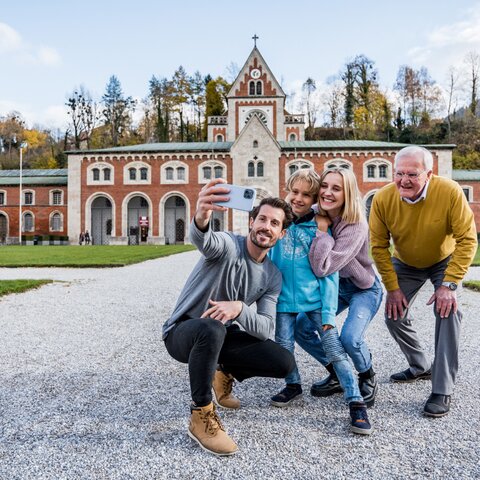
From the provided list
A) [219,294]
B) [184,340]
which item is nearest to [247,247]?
[219,294]

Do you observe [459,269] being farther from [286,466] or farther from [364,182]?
[364,182]

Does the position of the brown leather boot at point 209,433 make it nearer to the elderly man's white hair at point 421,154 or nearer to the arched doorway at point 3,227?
the elderly man's white hair at point 421,154

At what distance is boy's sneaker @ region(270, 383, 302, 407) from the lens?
3111 mm

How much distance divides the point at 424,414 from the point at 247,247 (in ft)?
5.64

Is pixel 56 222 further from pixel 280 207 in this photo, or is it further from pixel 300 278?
pixel 280 207

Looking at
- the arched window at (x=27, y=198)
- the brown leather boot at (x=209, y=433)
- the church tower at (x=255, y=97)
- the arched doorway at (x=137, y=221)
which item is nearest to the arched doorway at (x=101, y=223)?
the arched doorway at (x=137, y=221)

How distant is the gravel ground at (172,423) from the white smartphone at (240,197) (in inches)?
55.3

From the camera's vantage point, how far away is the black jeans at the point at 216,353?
252 centimetres

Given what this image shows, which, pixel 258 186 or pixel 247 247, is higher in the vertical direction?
pixel 258 186

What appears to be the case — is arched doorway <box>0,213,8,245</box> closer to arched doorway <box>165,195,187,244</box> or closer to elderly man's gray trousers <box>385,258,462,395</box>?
arched doorway <box>165,195,187,244</box>

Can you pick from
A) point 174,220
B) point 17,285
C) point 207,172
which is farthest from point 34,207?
point 17,285


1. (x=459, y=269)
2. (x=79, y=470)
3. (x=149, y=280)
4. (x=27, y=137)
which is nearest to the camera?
(x=79, y=470)

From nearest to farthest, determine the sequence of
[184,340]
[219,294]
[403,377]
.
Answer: [184,340] → [219,294] → [403,377]

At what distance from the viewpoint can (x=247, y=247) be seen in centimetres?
287
